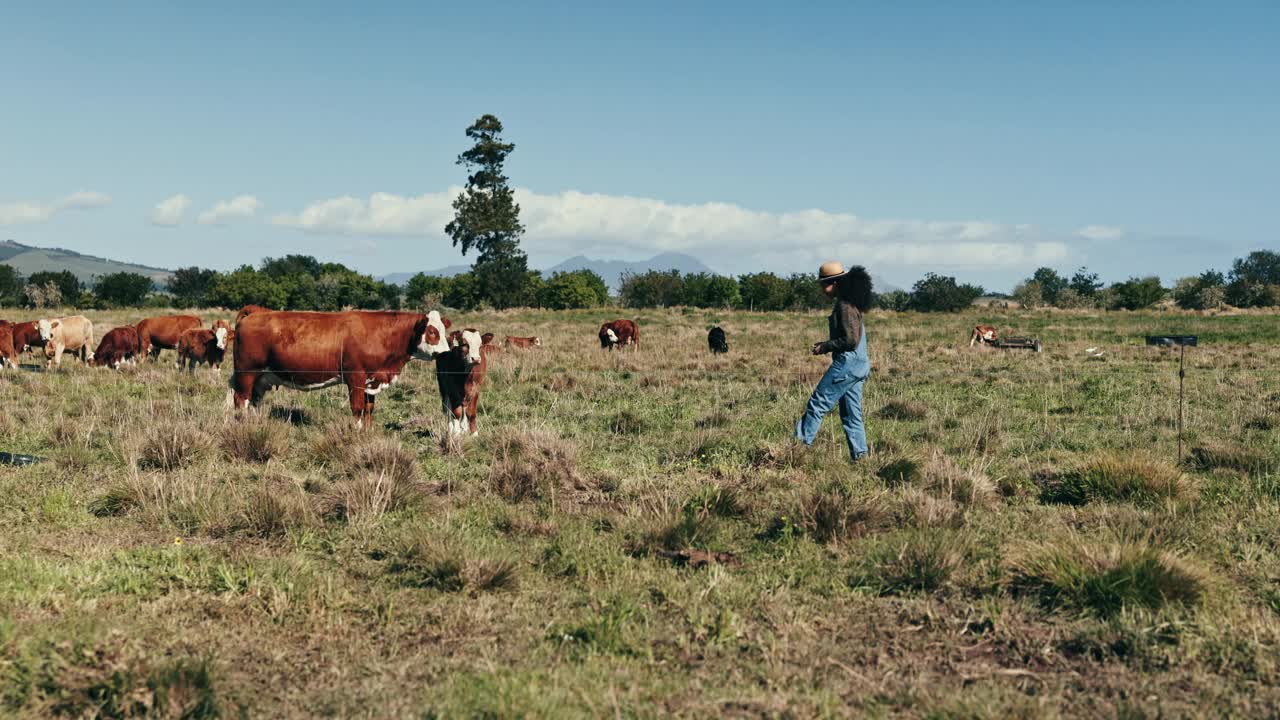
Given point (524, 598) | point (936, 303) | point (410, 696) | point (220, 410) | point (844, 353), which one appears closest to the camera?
point (410, 696)

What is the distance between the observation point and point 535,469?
7.99 metres

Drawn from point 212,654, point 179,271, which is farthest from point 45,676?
point 179,271

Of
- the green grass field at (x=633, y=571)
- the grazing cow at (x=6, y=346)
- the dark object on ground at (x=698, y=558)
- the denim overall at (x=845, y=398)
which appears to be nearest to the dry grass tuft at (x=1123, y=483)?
the green grass field at (x=633, y=571)

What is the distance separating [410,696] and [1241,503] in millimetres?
7027

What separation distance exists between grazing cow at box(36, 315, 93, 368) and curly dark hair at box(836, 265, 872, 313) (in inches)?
857

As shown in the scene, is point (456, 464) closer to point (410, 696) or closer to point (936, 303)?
point (410, 696)

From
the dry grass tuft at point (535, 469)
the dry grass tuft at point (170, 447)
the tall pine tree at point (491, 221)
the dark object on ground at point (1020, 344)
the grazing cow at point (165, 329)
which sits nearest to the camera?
the dry grass tuft at point (535, 469)

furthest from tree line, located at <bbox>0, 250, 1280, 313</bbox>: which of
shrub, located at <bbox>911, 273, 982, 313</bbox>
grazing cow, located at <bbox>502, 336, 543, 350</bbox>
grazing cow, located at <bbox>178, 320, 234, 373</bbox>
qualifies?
grazing cow, located at <bbox>178, 320, 234, 373</bbox>

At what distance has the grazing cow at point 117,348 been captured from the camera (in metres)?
21.7

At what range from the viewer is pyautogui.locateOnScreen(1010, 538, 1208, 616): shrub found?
4.89 m

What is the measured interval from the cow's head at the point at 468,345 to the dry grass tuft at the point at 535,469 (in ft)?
6.15

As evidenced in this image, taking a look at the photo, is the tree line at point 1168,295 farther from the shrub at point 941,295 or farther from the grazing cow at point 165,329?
the grazing cow at point 165,329

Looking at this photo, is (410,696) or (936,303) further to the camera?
(936,303)

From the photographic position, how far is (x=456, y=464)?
898 centimetres
